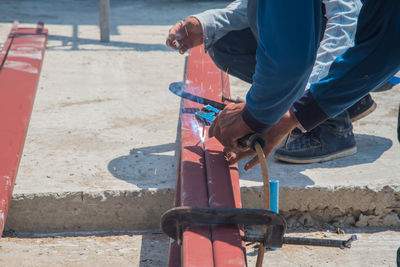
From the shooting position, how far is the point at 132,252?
230 centimetres

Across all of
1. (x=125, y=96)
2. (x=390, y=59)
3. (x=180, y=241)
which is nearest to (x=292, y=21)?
(x=390, y=59)

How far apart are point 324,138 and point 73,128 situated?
1.49 metres

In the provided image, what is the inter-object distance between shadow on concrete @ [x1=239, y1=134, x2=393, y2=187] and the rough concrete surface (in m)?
0.28

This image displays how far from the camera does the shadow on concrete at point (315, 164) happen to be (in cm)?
251

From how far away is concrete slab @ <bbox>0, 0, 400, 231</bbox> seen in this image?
2.41 m

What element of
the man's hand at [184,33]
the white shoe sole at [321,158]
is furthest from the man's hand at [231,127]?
the man's hand at [184,33]

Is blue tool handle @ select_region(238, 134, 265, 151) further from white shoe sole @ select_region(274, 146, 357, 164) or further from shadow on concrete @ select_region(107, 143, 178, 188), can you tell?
white shoe sole @ select_region(274, 146, 357, 164)

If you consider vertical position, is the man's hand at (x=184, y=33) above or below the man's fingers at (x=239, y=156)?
above

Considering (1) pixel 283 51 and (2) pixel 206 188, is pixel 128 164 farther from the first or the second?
(1) pixel 283 51

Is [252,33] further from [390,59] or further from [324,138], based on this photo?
[390,59]

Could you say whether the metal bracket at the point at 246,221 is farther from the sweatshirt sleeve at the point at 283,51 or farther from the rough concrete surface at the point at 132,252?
the rough concrete surface at the point at 132,252

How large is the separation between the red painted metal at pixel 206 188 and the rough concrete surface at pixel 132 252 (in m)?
0.33

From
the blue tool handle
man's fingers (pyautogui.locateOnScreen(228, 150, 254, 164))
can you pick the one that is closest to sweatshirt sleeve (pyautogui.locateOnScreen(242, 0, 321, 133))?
the blue tool handle

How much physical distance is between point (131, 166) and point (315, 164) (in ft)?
3.27
